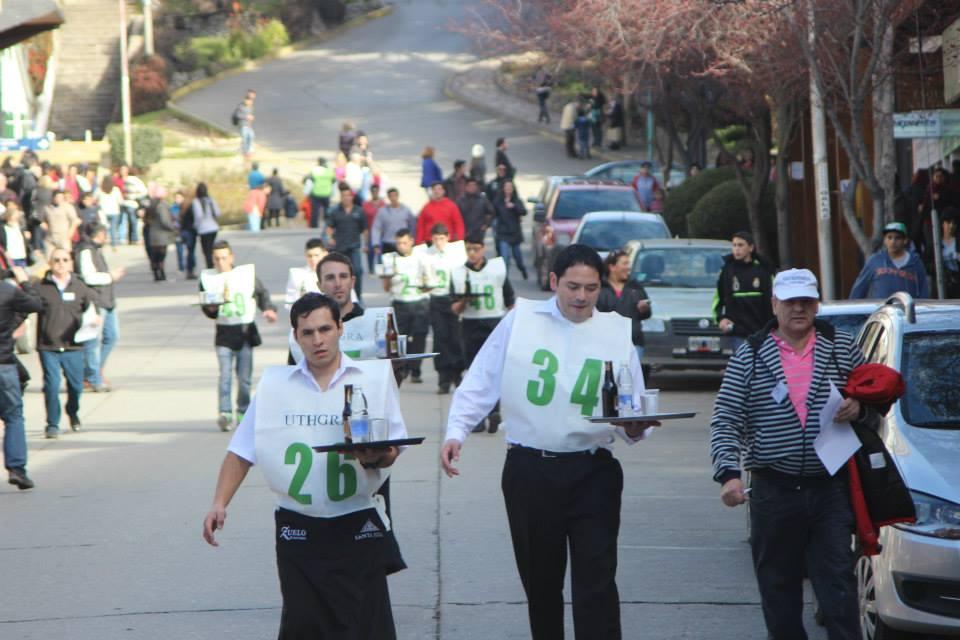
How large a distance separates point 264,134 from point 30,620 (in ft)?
147


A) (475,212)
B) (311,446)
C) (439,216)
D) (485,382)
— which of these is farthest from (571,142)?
(311,446)

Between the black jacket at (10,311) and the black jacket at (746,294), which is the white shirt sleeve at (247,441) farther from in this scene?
the black jacket at (746,294)

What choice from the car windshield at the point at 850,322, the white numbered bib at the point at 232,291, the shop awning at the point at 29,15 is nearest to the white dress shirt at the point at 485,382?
the car windshield at the point at 850,322

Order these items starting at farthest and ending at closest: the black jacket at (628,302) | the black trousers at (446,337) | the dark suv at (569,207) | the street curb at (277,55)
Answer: the street curb at (277,55), the dark suv at (569,207), the black trousers at (446,337), the black jacket at (628,302)

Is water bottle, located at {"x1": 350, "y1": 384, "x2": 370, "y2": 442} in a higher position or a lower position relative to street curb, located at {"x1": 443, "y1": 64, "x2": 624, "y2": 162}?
lower

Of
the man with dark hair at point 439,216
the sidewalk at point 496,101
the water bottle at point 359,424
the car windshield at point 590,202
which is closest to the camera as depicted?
the water bottle at point 359,424

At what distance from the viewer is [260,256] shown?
109 feet

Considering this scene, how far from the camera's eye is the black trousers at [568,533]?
21.7ft

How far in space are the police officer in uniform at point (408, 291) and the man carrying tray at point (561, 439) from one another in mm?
10919

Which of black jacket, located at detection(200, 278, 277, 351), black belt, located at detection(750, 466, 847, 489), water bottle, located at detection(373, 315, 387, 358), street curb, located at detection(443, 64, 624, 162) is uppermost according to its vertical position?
street curb, located at detection(443, 64, 624, 162)

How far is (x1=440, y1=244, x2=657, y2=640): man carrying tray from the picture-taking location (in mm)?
6648

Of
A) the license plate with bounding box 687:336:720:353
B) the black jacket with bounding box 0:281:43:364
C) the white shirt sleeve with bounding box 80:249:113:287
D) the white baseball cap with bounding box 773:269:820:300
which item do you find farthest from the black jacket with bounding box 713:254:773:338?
the white baseball cap with bounding box 773:269:820:300

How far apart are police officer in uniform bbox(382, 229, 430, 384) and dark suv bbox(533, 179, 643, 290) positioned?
365 inches

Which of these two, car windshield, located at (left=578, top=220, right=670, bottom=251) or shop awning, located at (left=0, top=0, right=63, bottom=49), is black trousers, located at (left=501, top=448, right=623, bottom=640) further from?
car windshield, located at (left=578, top=220, right=670, bottom=251)
